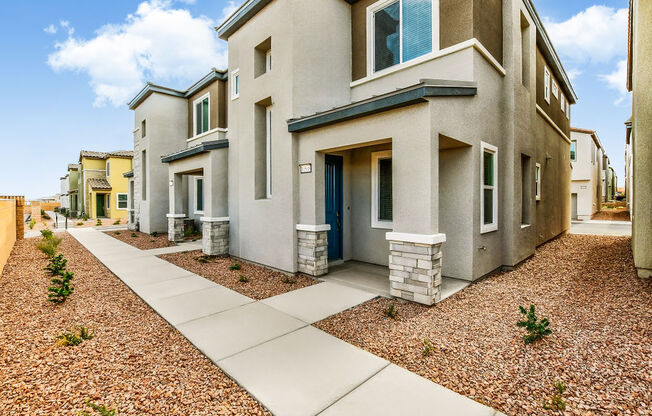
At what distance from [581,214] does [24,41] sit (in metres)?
32.6

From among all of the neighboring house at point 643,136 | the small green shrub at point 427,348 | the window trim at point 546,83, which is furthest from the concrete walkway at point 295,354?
the window trim at point 546,83

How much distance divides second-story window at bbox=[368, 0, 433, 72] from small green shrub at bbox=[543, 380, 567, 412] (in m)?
6.33

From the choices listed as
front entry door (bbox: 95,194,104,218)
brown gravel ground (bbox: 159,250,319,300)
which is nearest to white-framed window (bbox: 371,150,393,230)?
brown gravel ground (bbox: 159,250,319,300)

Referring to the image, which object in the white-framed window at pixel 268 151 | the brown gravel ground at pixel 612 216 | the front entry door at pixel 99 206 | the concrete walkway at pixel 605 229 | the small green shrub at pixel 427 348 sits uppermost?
the white-framed window at pixel 268 151

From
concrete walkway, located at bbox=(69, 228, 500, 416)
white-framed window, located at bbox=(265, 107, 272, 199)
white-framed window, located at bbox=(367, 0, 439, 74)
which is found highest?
white-framed window, located at bbox=(367, 0, 439, 74)

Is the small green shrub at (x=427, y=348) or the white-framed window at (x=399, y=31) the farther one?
the white-framed window at (x=399, y=31)

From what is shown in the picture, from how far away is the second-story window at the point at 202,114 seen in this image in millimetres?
13594

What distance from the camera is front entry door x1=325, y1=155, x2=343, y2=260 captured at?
743 cm

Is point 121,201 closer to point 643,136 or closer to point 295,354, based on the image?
point 295,354

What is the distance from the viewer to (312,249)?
6586 millimetres

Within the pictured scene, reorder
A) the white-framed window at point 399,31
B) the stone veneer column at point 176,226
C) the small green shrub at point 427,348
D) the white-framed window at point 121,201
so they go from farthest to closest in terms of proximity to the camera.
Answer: the white-framed window at point 121,201 → the stone veneer column at point 176,226 → the white-framed window at point 399,31 → the small green shrub at point 427,348

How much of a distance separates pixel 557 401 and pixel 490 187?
16.5 feet

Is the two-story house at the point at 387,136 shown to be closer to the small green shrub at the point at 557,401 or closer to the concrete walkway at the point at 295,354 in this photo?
the concrete walkway at the point at 295,354

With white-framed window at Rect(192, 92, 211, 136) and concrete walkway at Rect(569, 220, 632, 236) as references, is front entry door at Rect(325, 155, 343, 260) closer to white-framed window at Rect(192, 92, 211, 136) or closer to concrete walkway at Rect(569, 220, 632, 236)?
white-framed window at Rect(192, 92, 211, 136)
